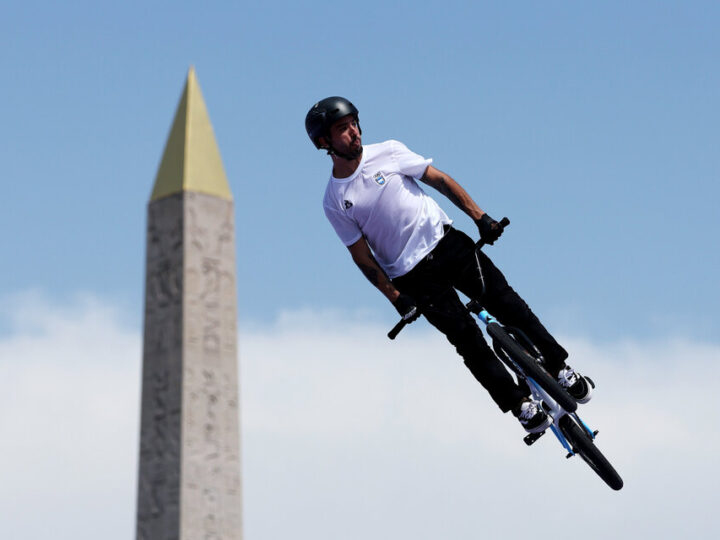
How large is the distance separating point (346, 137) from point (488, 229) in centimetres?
171

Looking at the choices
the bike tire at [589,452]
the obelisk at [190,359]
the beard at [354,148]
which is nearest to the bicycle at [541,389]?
the bike tire at [589,452]

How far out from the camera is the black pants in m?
16.1

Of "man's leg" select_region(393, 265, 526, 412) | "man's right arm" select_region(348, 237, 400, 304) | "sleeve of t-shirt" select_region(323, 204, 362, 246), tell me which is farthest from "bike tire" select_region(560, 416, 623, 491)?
"sleeve of t-shirt" select_region(323, 204, 362, 246)

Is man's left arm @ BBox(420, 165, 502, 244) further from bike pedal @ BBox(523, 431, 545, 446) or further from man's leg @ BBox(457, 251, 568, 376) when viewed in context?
bike pedal @ BBox(523, 431, 545, 446)

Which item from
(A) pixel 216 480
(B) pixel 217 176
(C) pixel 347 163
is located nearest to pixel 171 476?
(A) pixel 216 480

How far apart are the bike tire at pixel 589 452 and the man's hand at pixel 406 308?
2.06m

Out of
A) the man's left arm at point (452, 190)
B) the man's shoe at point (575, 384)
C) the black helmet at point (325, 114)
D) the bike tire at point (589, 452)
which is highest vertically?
the black helmet at point (325, 114)

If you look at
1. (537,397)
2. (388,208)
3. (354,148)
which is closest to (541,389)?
(537,397)

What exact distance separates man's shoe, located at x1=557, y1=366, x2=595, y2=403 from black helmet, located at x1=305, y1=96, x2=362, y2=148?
3516 millimetres

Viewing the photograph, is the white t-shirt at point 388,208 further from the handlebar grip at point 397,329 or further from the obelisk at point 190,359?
the obelisk at point 190,359

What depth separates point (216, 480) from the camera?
35.2ft

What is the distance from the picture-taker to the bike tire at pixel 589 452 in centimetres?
1652

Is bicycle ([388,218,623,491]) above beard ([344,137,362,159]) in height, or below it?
below

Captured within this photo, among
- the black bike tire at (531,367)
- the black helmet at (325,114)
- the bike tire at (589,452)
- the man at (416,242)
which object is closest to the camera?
the black helmet at (325,114)
